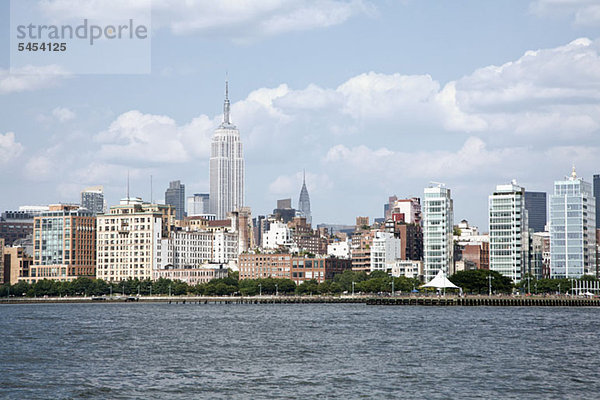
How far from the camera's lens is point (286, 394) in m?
69.1

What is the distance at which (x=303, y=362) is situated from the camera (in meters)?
88.2

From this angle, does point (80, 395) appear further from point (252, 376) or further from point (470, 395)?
point (470, 395)

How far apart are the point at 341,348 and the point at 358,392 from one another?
105 ft

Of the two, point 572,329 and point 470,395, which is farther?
point 572,329

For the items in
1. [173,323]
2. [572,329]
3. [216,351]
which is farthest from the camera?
[173,323]

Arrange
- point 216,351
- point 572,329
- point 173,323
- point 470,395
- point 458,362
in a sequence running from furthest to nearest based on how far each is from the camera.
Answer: point 173,323 → point 572,329 → point 216,351 → point 458,362 → point 470,395

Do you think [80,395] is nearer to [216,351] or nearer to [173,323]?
[216,351]

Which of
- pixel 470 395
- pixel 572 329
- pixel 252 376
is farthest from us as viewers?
pixel 572 329

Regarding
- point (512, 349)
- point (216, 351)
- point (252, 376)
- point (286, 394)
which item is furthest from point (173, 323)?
point (286, 394)

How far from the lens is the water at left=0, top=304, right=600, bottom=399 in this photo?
71.1 meters

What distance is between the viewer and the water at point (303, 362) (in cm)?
7106

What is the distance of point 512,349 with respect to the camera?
101 meters

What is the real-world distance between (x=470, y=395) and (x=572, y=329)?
70193 millimetres

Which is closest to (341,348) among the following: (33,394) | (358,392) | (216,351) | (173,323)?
(216,351)
